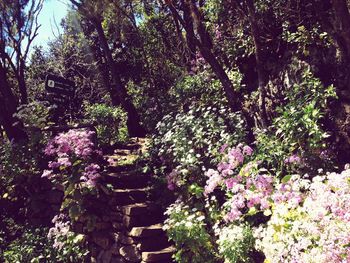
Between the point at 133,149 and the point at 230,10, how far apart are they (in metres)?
3.56

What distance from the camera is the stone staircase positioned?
510cm

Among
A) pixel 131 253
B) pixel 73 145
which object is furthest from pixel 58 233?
pixel 73 145

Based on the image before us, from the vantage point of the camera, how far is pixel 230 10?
834 cm

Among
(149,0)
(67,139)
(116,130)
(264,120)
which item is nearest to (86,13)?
(149,0)

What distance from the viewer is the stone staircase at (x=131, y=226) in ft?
16.7

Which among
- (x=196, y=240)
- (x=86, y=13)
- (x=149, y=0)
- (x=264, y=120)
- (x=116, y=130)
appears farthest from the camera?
(x=149, y=0)

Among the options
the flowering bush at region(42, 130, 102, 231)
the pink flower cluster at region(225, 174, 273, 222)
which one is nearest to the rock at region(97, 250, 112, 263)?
the flowering bush at region(42, 130, 102, 231)

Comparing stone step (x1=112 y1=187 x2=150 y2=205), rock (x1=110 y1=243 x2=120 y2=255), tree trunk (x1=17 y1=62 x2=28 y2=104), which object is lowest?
rock (x1=110 y1=243 x2=120 y2=255)

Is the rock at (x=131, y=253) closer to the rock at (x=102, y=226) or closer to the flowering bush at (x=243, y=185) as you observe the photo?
the rock at (x=102, y=226)

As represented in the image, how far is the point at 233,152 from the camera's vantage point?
14.9 ft

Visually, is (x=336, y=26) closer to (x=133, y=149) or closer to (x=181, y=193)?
(x=181, y=193)

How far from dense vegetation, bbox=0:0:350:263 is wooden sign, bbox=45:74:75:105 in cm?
57

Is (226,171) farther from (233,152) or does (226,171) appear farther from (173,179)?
(173,179)

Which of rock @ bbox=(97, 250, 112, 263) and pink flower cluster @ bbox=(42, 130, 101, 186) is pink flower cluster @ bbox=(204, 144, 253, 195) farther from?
rock @ bbox=(97, 250, 112, 263)
